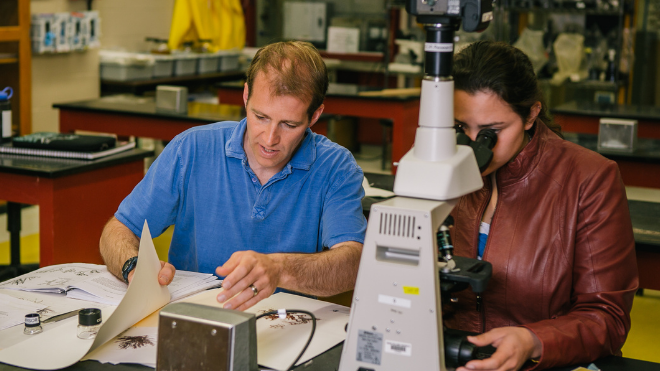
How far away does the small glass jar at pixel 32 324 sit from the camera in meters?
1.37

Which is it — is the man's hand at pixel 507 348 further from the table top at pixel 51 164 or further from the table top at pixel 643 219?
the table top at pixel 51 164

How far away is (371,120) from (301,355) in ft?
19.9

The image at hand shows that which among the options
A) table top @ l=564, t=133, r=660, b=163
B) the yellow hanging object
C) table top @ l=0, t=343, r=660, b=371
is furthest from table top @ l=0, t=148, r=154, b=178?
the yellow hanging object

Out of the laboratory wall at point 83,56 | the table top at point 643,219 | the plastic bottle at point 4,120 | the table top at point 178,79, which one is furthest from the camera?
the table top at point 178,79

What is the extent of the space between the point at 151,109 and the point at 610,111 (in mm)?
2803

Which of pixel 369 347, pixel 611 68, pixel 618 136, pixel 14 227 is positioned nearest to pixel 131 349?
pixel 369 347

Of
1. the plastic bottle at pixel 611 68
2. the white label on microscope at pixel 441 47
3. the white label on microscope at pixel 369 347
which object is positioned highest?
the plastic bottle at pixel 611 68

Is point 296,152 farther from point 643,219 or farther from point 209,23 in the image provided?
point 209,23

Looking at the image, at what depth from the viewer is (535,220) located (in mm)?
1505

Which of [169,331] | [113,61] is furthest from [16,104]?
[169,331]

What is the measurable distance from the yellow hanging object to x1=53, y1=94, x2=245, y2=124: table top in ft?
5.44

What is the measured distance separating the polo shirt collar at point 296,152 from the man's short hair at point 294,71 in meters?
0.10

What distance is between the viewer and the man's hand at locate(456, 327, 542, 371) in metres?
1.17

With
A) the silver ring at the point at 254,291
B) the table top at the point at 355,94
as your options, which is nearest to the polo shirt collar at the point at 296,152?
the silver ring at the point at 254,291
